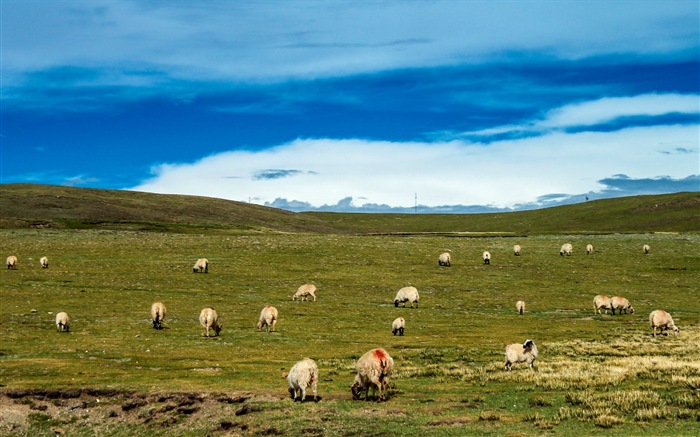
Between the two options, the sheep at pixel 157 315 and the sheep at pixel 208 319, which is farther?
the sheep at pixel 157 315

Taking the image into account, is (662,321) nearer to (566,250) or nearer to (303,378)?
(303,378)

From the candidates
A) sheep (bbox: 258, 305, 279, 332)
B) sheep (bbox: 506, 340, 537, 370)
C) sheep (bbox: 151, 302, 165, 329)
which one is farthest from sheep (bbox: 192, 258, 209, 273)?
sheep (bbox: 506, 340, 537, 370)

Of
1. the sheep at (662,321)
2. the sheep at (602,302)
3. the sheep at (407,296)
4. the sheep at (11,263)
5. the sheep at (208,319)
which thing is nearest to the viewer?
the sheep at (208,319)

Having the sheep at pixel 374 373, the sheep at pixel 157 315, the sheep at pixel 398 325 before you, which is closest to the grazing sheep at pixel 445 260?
the sheep at pixel 398 325

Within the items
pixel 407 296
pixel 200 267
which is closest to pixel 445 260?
pixel 407 296

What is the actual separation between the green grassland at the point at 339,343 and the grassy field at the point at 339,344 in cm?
12

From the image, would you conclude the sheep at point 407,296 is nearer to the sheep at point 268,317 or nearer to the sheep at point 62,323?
the sheep at point 268,317

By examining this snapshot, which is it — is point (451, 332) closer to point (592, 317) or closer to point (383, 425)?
point (592, 317)

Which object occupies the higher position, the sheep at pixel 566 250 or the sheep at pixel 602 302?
the sheep at pixel 566 250

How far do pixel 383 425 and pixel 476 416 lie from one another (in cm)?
323

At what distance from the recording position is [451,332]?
43281 mm

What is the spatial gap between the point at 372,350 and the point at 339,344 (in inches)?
602

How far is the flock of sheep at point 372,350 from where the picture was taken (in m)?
23.0

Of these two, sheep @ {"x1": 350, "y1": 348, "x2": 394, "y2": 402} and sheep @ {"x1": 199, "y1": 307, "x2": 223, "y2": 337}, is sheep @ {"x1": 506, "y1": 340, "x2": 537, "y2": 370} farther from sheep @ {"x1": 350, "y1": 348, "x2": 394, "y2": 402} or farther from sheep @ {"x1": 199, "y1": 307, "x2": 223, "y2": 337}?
sheep @ {"x1": 199, "y1": 307, "x2": 223, "y2": 337}
